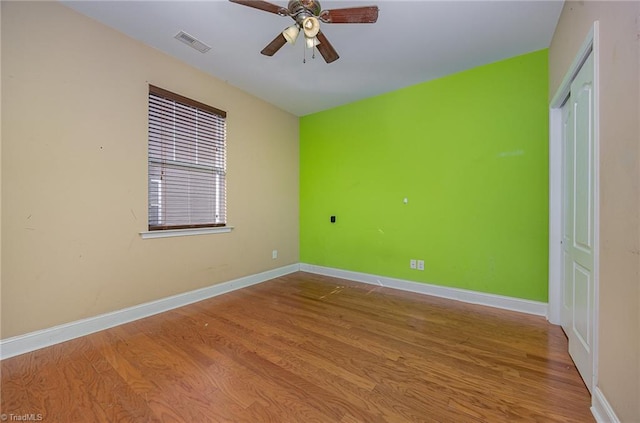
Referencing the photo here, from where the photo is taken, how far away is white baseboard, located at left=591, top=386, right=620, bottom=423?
118 centimetres

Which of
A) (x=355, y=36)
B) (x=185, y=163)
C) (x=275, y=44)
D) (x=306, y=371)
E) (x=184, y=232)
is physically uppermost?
(x=355, y=36)

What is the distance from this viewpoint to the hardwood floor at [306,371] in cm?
135

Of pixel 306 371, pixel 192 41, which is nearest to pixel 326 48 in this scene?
pixel 192 41

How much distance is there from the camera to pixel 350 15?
68.6 inches

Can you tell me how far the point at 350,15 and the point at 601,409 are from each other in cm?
272

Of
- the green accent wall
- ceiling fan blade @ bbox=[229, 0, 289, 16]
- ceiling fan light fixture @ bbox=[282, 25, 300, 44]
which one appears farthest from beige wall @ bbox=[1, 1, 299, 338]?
the green accent wall

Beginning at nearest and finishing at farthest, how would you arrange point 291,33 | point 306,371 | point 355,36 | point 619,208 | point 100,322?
point 619,208, point 306,371, point 291,33, point 100,322, point 355,36

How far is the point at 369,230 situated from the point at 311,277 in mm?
1209

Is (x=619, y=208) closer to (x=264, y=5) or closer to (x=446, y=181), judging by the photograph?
(x=446, y=181)

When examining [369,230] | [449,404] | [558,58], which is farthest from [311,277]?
[558,58]

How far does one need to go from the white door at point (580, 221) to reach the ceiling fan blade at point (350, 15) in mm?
1374

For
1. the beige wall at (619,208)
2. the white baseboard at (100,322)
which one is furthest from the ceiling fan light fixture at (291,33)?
the white baseboard at (100,322)

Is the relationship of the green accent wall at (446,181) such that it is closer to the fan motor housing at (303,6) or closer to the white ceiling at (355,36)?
the white ceiling at (355,36)

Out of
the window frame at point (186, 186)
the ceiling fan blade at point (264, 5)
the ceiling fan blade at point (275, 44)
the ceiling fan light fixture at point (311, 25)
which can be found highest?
the ceiling fan blade at point (264, 5)
